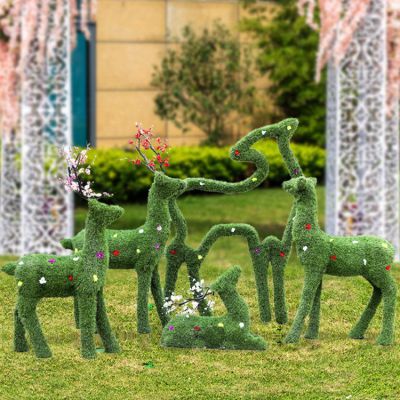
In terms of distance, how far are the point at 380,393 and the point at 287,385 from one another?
21.1 inches

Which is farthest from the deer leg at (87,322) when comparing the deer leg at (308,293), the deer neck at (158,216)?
the deer leg at (308,293)

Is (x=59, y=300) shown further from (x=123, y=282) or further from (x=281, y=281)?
(x=281, y=281)

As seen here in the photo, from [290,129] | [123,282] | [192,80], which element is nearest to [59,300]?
[123,282]

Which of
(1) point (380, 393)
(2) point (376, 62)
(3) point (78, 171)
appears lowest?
(1) point (380, 393)

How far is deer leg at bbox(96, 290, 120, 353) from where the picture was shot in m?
6.14

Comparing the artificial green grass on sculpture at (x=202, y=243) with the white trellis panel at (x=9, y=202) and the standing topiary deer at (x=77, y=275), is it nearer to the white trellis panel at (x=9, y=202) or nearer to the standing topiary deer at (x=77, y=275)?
the standing topiary deer at (x=77, y=275)

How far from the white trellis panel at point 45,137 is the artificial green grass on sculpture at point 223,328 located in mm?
3636

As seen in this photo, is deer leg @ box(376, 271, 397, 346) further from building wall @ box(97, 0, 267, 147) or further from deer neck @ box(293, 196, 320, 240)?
building wall @ box(97, 0, 267, 147)

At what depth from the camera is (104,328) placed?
6.21 meters

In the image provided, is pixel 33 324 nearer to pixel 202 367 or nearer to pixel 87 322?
pixel 87 322

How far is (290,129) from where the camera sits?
22.2 feet

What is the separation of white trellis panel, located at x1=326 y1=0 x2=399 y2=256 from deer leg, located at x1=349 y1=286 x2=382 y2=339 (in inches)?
127

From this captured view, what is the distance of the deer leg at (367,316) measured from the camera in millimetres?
6527

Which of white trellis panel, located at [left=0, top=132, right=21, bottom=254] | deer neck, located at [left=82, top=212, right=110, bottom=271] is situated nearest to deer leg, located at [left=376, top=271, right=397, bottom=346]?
deer neck, located at [left=82, top=212, right=110, bottom=271]
